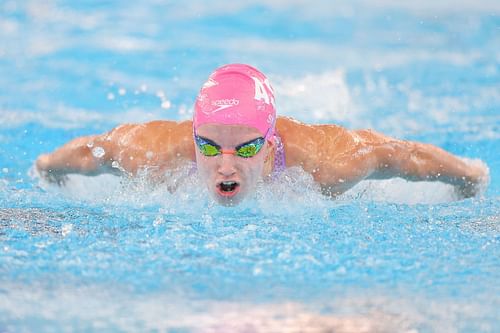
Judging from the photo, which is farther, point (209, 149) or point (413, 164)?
point (413, 164)

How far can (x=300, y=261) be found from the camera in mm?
2758

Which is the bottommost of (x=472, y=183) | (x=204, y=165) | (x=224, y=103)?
(x=204, y=165)

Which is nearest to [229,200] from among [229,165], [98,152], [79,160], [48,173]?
[229,165]

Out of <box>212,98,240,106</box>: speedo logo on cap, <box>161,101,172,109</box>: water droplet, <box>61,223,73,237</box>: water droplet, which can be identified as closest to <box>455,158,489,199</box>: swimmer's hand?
<box>212,98,240,106</box>: speedo logo on cap

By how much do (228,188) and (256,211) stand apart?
23 centimetres

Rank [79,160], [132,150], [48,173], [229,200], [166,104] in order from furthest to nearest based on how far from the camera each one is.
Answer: [166,104]
[48,173]
[79,160]
[132,150]
[229,200]

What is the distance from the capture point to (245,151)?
10.6ft

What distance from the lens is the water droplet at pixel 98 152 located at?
3.79 meters

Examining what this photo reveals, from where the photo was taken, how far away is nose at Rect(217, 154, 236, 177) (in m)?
3.21

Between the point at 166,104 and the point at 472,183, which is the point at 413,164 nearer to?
the point at 472,183

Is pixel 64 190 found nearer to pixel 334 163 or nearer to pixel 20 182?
pixel 20 182

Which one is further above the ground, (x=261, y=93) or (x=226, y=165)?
(x=261, y=93)

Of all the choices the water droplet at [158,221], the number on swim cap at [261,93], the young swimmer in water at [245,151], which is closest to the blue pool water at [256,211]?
the water droplet at [158,221]

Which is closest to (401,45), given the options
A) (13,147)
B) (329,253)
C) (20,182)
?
(13,147)
